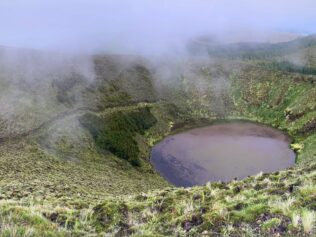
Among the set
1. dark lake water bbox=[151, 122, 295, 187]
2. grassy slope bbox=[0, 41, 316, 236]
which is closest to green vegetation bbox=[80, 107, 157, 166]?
grassy slope bbox=[0, 41, 316, 236]

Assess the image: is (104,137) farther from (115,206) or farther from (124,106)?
(115,206)

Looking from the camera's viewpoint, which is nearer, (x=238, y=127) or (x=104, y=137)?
(x=104, y=137)

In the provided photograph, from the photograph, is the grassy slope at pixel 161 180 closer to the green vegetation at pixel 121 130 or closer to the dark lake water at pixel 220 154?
the green vegetation at pixel 121 130

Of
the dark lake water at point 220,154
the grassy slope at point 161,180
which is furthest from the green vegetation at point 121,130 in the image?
the dark lake water at point 220,154

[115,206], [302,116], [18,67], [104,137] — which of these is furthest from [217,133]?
[115,206]

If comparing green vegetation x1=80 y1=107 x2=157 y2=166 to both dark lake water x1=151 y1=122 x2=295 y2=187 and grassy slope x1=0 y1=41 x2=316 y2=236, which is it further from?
dark lake water x1=151 y1=122 x2=295 y2=187

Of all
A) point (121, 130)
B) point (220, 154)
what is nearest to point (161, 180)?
point (220, 154)

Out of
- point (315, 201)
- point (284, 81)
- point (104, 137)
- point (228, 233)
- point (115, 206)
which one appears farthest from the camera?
point (284, 81)

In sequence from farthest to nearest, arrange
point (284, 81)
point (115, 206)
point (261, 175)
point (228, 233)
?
point (284, 81)
point (261, 175)
point (115, 206)
point (228, 233)
